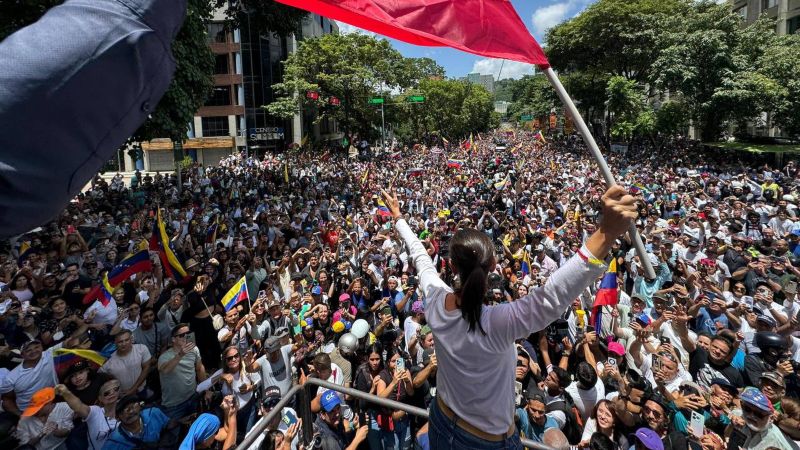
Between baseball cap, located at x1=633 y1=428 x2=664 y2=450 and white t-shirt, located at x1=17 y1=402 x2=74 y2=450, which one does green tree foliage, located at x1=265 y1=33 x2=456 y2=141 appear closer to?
white t-shirt, located at x1=17 y1=402 x2=74 y2=450

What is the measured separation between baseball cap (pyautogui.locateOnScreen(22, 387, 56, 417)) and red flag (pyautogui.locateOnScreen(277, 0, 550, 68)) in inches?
158

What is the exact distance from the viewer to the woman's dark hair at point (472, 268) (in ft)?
5.60

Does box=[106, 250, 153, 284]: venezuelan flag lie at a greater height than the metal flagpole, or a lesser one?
lesser

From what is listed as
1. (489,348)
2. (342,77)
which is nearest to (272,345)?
(489,348)

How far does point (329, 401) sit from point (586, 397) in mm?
2450

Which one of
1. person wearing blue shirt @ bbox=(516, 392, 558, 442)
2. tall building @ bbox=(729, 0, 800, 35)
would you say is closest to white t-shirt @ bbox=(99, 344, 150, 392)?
person wearing blue shirt @ bbox=(516, 392, 558, 442)

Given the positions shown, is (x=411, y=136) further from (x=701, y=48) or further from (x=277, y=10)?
(x=277, y=10)

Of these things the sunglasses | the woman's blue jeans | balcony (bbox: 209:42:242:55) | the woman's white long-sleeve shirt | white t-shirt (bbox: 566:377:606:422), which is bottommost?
white t-shirt (bbox: 566:377:606:422)

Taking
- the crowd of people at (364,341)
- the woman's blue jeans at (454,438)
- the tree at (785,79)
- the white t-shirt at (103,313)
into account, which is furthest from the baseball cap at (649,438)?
the tree at (785,79)

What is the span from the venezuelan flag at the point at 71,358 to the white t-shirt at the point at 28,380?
3.9 inches

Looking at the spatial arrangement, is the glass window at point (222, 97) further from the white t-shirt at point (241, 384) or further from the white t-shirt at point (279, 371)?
the white t-shirt at point (241, 384)

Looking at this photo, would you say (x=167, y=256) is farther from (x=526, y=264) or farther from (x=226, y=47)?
(x=226, y=47)

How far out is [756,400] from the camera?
11.4 feet

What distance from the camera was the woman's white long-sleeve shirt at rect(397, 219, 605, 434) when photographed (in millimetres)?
1559
